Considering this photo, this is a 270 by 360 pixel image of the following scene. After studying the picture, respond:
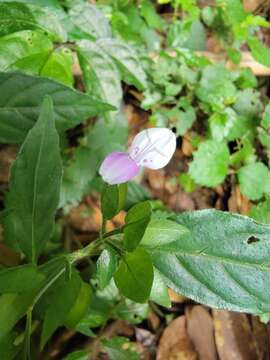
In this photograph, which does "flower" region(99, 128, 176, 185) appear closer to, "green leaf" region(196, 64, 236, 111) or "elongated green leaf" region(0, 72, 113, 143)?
"elongated green leaf" region(0, 72, 113, 143)

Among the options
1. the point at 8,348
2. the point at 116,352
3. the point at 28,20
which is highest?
the point at 28,20

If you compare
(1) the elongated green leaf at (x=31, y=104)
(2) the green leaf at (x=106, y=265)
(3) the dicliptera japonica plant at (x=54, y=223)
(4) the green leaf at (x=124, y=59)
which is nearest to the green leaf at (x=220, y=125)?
(4) the green leaf at (x=124, y=59)

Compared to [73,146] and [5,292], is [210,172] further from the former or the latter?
[5,292]

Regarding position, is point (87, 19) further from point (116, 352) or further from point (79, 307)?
point (116, 352)

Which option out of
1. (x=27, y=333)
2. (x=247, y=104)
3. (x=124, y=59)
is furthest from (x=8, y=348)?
(x=247, y=104)

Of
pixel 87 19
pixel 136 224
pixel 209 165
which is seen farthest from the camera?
pixel 209 165
